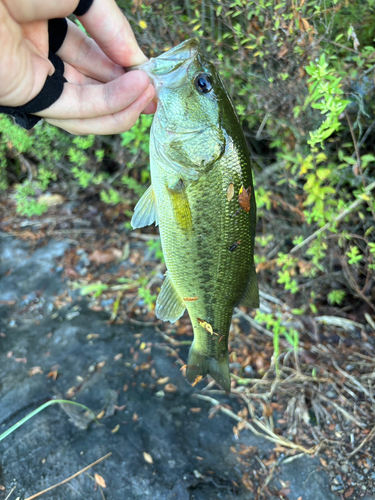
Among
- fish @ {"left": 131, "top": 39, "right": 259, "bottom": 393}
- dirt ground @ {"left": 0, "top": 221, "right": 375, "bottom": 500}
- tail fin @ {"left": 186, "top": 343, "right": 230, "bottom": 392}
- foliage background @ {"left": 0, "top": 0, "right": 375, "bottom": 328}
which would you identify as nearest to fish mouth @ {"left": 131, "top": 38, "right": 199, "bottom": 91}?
fish @ {"left": 131, "top": 39, "right": 259, "bottom": 393}

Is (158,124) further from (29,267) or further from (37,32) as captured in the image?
(29,267)

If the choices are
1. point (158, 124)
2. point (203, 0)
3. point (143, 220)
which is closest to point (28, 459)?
point (143, 220)

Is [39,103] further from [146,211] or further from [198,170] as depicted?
[198,170]

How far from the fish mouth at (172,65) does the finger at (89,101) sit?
0.57 feet

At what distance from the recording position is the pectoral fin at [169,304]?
1.90 m

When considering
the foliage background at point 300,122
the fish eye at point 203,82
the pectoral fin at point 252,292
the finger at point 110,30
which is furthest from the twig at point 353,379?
the finger at point 110,30

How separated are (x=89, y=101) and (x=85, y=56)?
46 cm

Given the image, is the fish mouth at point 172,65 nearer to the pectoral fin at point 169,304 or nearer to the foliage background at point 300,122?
the foliage background at point 300,122

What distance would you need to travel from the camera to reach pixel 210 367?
6.56 feet

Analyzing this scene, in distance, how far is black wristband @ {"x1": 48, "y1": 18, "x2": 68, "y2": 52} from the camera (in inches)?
69.4

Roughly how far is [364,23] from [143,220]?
6.31ft

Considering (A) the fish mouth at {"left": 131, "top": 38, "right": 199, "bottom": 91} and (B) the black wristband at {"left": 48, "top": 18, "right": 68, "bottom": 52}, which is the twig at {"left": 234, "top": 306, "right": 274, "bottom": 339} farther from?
(B) the black wristband at {"left": 48, "top": 18, "right": 68, "bottom": 52}

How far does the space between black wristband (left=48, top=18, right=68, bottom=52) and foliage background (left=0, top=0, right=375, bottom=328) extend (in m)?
0.61

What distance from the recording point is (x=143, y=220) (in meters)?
1.73
